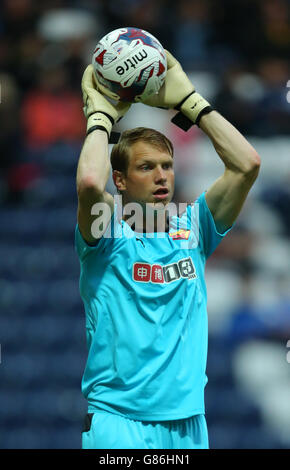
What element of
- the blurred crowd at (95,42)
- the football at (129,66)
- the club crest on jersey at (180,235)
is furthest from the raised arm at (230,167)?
the blurred crowd at (95,42)

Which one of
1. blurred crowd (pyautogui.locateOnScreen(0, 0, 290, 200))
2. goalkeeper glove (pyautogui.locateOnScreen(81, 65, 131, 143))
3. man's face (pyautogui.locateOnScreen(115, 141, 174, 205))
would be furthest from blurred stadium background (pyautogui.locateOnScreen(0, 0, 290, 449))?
goalkeeper glove (pyautogui.locateOnScreen(81, 65, 131, 143))

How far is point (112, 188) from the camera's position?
8859mm

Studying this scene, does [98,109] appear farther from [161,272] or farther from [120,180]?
[161,272]

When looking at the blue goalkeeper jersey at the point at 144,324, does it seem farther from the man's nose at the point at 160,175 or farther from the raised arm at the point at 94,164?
the man's nose at the point at 160,175

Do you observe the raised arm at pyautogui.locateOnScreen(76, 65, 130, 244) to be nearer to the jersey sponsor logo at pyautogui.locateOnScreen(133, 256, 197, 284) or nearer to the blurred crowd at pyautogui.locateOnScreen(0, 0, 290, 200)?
the jersey sponsor logo at pyautogui.locateOnScreen(133, 256, 197, 284)

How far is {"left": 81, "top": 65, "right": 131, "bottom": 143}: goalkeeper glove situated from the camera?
4.32 meters

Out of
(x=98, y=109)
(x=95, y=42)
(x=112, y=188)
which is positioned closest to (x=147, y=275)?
(x=98, y=109)

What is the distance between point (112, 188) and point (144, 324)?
15.7 ft

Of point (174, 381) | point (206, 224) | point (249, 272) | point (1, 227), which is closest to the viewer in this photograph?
point (174, 381)

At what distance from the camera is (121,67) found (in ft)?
14.2

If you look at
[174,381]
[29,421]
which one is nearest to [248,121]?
[29,421]
